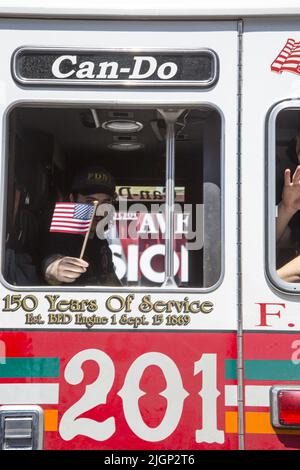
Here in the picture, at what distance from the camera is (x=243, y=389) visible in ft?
9.87

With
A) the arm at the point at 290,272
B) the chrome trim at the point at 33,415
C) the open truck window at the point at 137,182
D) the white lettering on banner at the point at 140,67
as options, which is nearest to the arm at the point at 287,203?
the arm at the point at 290,272

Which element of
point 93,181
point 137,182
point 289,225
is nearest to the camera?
point 289,225

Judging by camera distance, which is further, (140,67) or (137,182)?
(137,182)

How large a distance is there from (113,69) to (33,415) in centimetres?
160

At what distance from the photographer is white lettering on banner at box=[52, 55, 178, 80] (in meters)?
3.14

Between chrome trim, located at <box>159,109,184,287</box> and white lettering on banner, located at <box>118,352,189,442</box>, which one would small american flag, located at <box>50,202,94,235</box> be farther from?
white lettering on banner, located at <box>118,352,189,442</box>

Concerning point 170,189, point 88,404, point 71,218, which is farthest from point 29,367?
point 170,189

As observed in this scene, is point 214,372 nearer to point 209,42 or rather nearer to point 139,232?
point 139,232

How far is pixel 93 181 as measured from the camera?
342 centimetres

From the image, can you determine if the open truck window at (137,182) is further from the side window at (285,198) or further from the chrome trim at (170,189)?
the side window at (285,198)

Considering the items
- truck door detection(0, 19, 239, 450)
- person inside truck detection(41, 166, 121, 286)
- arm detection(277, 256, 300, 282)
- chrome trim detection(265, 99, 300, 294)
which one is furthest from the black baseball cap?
arm detection(277, 256, 300, 282)

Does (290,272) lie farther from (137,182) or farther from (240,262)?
(137,182)

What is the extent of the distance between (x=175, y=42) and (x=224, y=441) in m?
1.82
